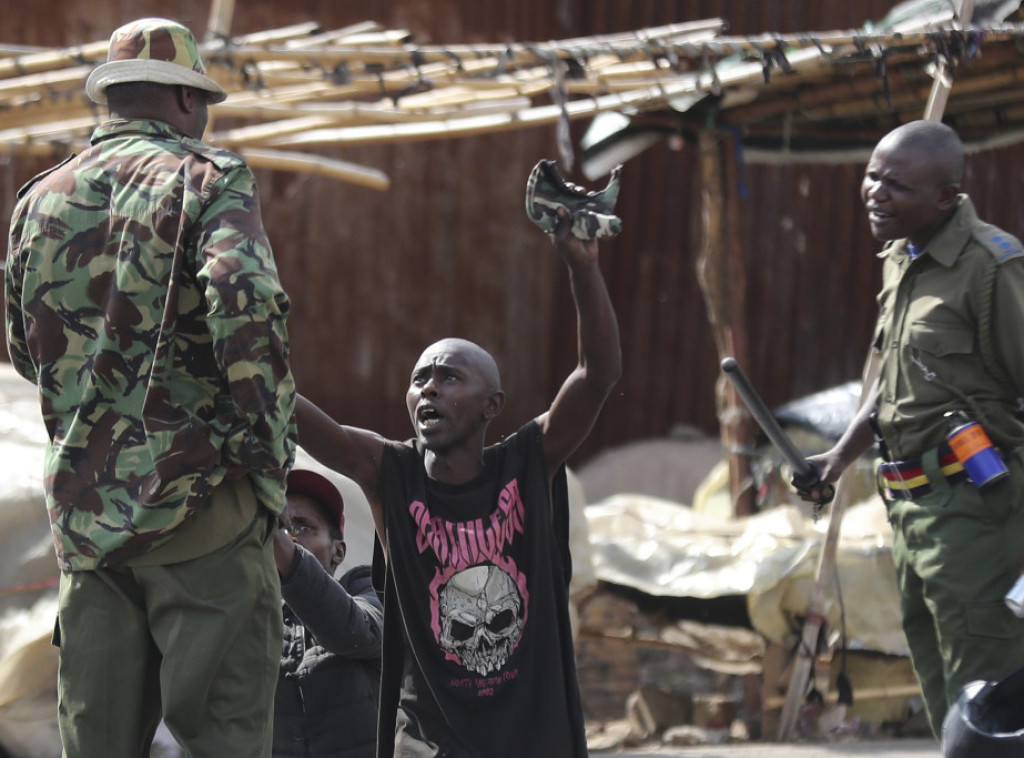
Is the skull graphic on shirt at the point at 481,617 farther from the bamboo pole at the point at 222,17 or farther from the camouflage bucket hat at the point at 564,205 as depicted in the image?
the bamboo pole at the point at 222,17

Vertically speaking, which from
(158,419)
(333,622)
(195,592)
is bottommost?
(333,622)

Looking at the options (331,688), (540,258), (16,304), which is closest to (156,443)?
(16,304)

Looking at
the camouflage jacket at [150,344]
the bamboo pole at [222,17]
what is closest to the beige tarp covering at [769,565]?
the bamboo pole at [222,17]

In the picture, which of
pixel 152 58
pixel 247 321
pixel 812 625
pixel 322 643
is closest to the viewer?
pixel 247 321

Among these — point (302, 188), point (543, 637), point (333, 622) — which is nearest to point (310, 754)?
point (333, 622)

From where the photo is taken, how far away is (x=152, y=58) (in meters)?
2.79

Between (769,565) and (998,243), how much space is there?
242cm

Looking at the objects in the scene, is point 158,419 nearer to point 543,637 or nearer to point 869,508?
point 543,637

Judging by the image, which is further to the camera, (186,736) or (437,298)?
(437,298)

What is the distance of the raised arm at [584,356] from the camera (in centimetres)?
296

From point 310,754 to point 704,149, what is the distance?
415 centimetres

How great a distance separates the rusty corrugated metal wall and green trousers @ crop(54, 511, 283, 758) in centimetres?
614

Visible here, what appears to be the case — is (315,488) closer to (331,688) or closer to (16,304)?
(331,688)

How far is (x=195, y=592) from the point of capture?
104 inches
